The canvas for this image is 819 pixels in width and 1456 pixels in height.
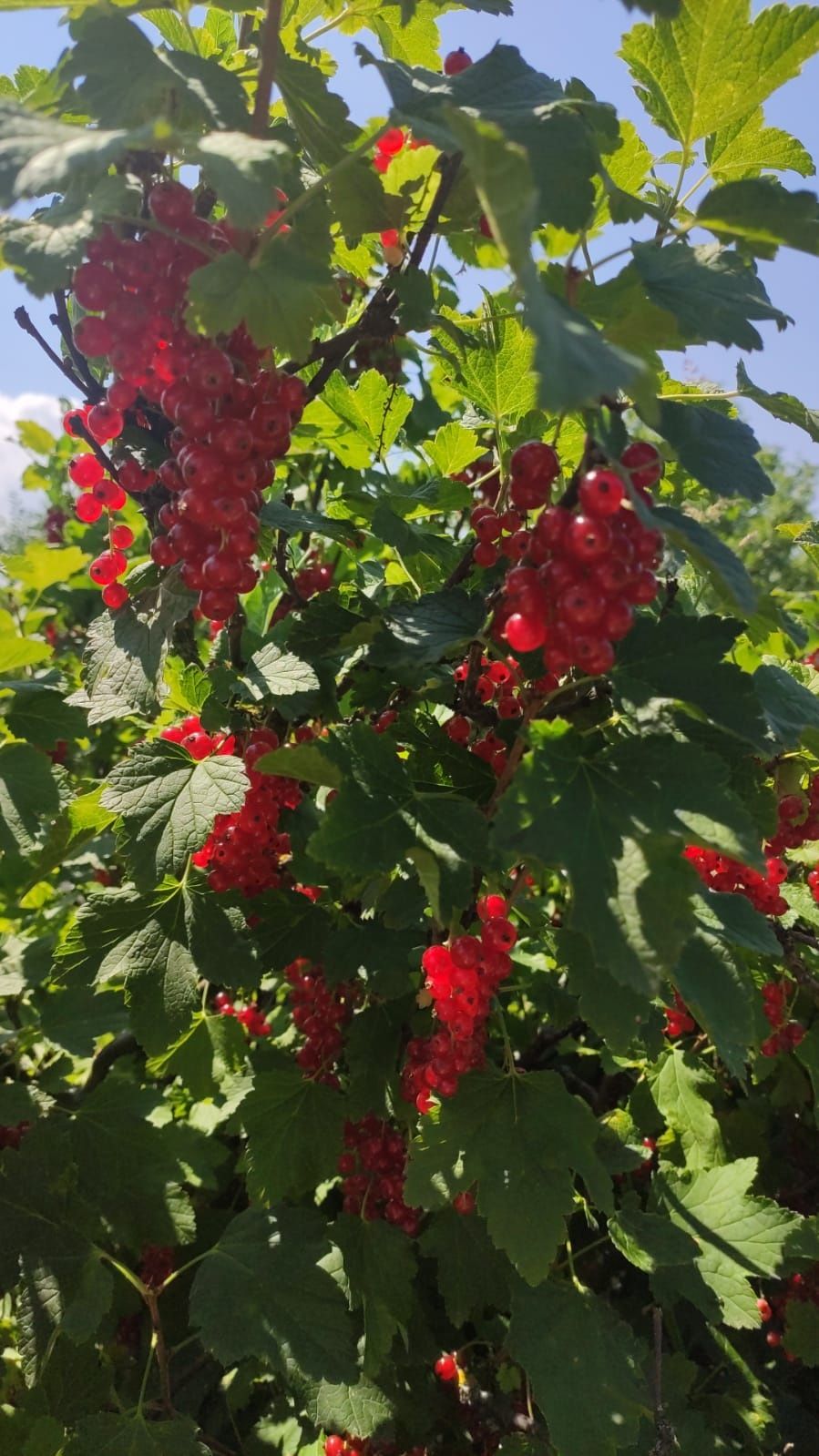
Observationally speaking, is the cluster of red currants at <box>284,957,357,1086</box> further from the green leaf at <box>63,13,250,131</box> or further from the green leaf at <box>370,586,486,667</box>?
the green leaf at <box>63,13,250,131</box>

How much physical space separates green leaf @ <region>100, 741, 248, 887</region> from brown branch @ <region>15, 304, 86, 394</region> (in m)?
0.53

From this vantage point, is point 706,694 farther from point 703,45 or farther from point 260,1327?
point 260,1327

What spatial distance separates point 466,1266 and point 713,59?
1835 millimetres

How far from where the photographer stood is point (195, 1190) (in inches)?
83.0

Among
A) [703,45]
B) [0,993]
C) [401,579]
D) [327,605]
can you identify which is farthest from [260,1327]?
[703,45]

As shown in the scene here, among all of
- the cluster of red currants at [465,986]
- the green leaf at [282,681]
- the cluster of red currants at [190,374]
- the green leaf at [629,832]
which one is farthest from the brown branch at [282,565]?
the green leaf at [629,832]

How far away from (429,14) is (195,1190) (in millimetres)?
2341

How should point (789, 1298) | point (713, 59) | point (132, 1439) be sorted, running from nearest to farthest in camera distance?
point (713, 59)
point (132, 1439)
point (789, 1298)

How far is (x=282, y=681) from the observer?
1.31 meters

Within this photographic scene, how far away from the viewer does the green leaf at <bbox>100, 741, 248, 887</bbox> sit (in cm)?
124

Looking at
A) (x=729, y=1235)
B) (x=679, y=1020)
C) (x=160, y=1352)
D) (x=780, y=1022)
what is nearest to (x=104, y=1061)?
(x=160, y=1352)

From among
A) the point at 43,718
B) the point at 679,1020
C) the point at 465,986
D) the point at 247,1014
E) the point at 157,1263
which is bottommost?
the point at 157,1263

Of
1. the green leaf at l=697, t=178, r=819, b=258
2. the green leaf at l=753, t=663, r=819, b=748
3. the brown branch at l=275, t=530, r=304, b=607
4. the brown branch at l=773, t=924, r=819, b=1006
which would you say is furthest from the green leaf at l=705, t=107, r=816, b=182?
the brown branch at l=773, t=924, r=819, b=1006

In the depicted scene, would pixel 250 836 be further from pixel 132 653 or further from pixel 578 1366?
pixel 578 1366
